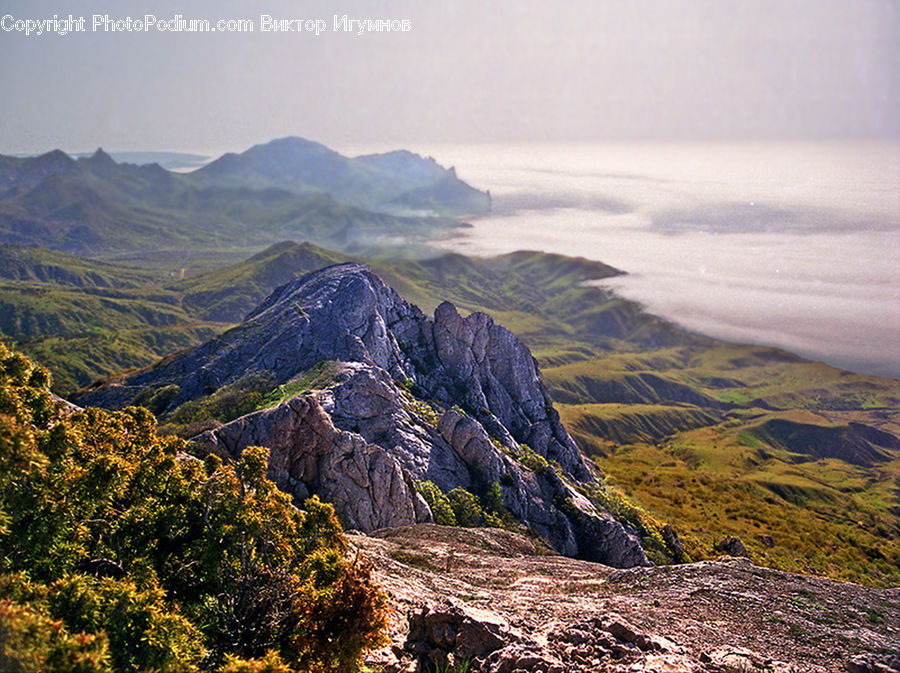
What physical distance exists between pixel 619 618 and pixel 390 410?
46673 mm

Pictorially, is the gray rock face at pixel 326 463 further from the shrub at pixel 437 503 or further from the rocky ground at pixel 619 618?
the rocky ground at pixel 619 618

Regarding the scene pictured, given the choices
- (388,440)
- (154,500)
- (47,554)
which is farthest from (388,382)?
(47,554)

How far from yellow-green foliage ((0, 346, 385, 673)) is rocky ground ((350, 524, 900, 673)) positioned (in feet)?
12.8

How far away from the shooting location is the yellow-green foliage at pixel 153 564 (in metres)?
14.5

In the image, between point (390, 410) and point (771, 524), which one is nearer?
point (390, 410)

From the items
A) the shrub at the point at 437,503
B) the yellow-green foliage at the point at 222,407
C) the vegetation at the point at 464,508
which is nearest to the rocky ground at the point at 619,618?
the shrub at the point at 437,503

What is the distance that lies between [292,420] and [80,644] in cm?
4016

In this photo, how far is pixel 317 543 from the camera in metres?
22.6

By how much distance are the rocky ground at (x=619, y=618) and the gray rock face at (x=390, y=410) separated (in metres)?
14.2

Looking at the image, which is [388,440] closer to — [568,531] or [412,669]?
[568,531]

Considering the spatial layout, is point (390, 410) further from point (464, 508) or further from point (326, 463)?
point (464, 508)

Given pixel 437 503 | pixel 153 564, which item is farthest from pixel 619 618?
pixel 437 503

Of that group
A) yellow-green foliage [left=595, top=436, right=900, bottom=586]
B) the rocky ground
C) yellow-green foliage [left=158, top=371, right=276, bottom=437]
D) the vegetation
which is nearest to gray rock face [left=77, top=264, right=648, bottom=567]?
the vegetation

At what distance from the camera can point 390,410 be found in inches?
2596
